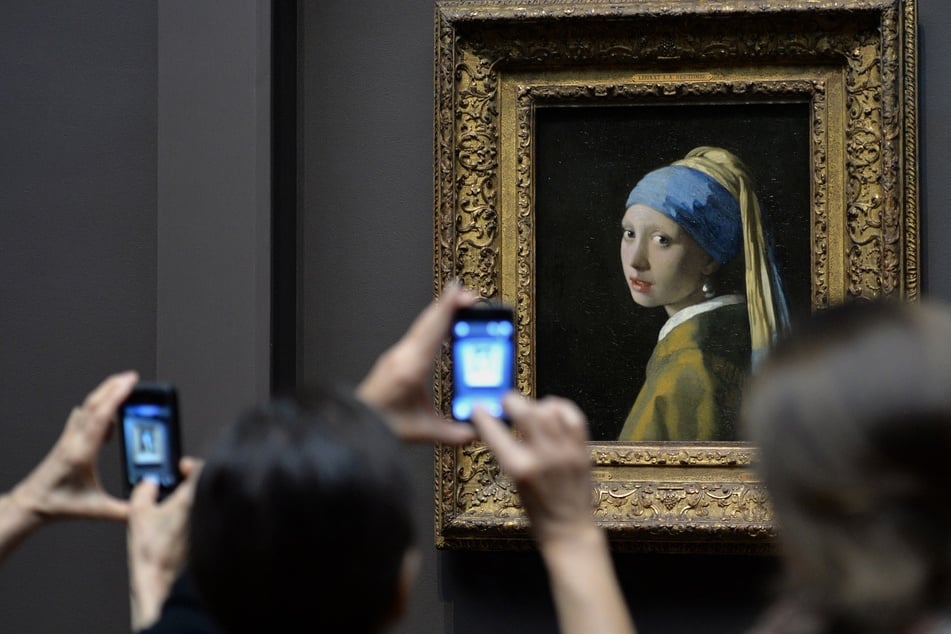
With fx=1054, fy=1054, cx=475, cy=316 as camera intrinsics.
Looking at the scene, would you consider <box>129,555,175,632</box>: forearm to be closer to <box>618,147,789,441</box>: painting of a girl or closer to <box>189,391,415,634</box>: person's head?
<box>189,391,415,634</box>: person's head

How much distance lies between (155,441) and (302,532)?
542 mm

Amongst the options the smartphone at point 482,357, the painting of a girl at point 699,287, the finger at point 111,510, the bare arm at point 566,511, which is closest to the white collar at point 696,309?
the painting of a girl at point 699,287

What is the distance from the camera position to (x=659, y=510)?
101 inches

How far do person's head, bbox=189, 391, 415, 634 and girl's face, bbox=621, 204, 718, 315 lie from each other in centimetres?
177

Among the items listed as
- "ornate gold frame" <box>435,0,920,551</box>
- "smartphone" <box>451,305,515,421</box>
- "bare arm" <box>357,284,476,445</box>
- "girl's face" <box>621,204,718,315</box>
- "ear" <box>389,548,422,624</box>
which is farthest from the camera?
"girl's face" <box>621,204,718,315</box>

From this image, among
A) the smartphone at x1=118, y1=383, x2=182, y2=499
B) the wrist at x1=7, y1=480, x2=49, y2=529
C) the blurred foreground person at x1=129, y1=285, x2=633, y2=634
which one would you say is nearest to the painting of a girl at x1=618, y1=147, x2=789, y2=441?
the smartphone at x1=118, y1=383, x2=182, y2=499

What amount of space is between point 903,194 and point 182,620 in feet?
6.77

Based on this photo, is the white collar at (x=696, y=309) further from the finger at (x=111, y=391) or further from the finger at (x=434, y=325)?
the finger at (x=111, y=391)

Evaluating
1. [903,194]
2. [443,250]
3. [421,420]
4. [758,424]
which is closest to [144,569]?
[421,420]

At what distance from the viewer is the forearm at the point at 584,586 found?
116 cm

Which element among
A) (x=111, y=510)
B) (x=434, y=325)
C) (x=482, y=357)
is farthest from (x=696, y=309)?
(x=111, y=510)

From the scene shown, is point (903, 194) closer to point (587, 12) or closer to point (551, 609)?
point (587, 12)

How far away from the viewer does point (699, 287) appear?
2631 millimetres

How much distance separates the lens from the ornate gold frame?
2535 millimetres
